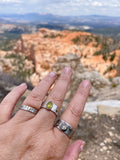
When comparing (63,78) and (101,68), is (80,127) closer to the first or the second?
(63,78)

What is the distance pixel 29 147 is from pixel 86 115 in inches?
87.2

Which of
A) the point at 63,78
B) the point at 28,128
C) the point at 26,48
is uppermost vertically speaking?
the point at 63,78

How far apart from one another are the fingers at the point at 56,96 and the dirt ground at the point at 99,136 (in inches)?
47.4

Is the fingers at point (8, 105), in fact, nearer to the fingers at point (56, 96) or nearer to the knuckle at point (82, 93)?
the fingers at point (56, 96)

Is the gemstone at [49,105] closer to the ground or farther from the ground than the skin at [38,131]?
farther from the ground

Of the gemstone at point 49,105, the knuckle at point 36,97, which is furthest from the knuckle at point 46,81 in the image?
the gemstone at point 49,105

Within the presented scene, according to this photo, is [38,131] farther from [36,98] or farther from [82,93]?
[82,93]

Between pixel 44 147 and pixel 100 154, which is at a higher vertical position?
pixel 44 147

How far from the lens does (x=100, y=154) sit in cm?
220

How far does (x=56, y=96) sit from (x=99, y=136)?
60.1 inches

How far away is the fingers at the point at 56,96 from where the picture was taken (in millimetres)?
1300

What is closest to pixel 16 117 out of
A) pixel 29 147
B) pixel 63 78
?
pixel 29 147

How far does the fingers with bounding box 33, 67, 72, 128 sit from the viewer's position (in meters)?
1.30

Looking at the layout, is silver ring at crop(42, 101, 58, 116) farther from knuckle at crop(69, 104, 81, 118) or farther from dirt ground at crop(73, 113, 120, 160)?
dirt ground at crop(73, 113, 120, 160)
